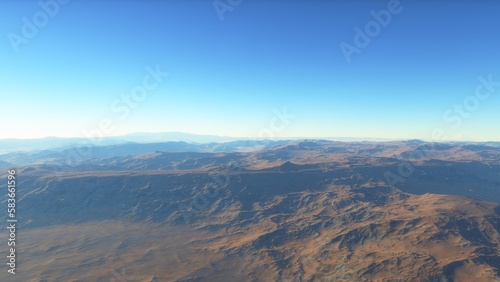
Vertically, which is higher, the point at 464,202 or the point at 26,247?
the point at 464,202

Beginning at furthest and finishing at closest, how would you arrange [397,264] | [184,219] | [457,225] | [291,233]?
[184,219]
[291,233]
[457,225]
[397,264]

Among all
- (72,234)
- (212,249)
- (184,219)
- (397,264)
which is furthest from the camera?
(184,219)

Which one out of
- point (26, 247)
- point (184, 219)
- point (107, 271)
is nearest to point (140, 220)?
point (184, 219)

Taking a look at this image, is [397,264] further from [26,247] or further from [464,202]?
[26,247]

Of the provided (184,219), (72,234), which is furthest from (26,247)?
(184,219)

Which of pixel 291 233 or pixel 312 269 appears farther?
pixel 291 233

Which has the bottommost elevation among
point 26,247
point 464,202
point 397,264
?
point 26,247
